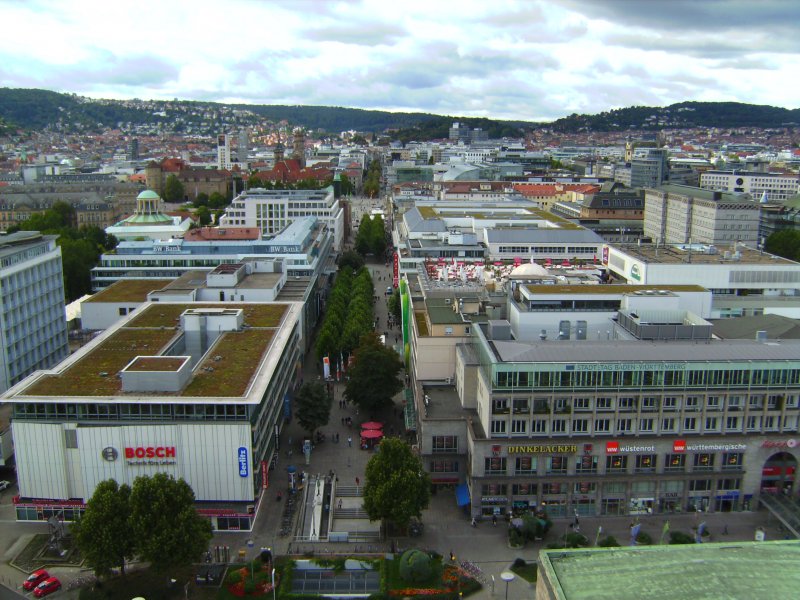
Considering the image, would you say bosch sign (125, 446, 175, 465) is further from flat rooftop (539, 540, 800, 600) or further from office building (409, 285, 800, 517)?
flat rooftop (539, 540, 800, 600)

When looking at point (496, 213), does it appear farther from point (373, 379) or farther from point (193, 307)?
point (373, 379)

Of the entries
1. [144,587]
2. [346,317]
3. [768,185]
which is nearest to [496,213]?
[346,317]

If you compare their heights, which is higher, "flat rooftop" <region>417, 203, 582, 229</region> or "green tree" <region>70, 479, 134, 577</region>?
"flat rooftop" <region>417, 203, 582, 229</region>

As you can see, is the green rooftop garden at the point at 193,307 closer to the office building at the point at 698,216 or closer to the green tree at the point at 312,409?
the green tree at the point at 312,409

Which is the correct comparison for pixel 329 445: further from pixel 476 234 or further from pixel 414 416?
pixel 476 234

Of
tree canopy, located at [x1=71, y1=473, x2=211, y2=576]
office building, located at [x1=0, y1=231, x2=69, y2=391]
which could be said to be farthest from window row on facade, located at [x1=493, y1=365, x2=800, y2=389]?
office building, located at [x1=0, y1=231, x2=69, y2=391]

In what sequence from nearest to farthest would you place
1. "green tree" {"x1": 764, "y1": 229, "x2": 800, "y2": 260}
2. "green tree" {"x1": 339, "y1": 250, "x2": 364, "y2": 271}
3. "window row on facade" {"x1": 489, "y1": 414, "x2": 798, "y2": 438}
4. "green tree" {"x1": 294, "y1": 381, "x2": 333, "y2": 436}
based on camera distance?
1. "window row on facade" {"x1": 489, "y1": 414, "x2": 798, "y2": 438}
2. "green tree" {"x1": 294, "y1": 381, "x2": 333, "y2": 436}
3. "green tree" {"x1": 764, "y1": 229, "x2": 800, "y2": 260}
4. "green tree" {"x1": 339, "y1": 250, "x2": 364, "y2": 271}
